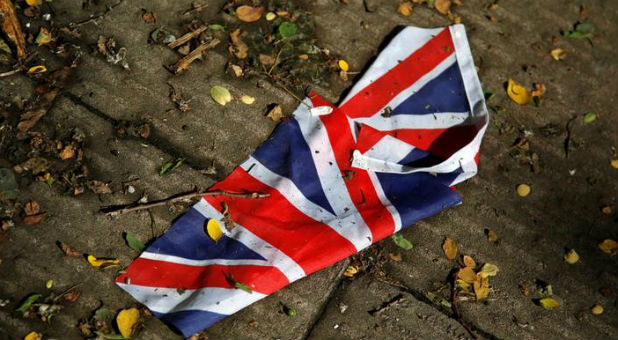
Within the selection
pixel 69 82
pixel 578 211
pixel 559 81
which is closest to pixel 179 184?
pixel 69 82

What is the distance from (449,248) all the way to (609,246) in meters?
0.90

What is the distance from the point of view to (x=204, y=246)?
8.11 feet

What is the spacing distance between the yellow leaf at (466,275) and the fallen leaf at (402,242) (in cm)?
27

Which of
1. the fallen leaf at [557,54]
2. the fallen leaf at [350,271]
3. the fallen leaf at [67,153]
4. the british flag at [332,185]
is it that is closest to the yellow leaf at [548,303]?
the british flag at [332,185]

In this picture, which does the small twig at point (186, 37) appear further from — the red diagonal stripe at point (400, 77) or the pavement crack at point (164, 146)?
the red diagonal stripe at point (400, 77)

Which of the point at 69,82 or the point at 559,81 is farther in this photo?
the point at 559,81

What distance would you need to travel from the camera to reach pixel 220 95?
2865mm

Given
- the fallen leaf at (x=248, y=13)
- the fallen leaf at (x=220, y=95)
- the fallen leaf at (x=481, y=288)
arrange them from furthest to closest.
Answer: the fallen leaf at (x=248, y=13), the fallen leaf at (x=220, y=95), the fallen leaf at (x=481, y=288)

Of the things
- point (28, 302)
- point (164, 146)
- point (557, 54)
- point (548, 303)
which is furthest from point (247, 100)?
point (557, 54)

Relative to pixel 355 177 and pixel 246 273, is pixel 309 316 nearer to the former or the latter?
pixel 246 273

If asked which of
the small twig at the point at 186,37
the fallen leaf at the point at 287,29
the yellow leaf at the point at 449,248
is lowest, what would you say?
the yellow leaf at the point at 449,248

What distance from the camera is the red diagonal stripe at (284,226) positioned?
8.07ft

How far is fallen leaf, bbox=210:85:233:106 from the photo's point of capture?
9.37 ft

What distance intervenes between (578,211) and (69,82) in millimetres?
2853
